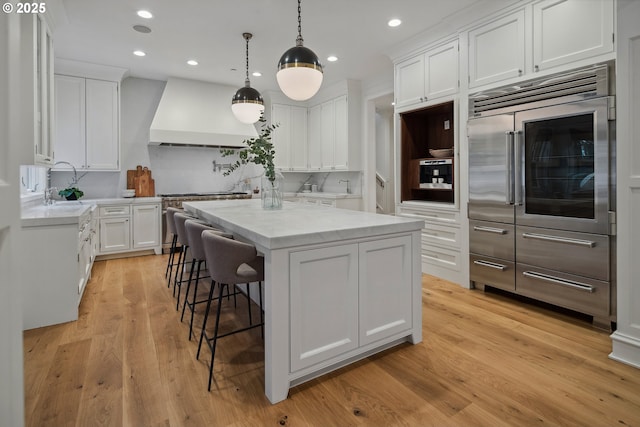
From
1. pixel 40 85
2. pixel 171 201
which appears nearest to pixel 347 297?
pixel 40 85

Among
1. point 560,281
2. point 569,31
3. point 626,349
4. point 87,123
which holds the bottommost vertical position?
point 626,349

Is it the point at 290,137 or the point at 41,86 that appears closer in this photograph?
the point at 41,86

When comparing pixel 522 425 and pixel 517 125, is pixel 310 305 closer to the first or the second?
pixel 522 425

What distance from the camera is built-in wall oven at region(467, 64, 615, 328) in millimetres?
2455

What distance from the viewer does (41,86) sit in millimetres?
2887

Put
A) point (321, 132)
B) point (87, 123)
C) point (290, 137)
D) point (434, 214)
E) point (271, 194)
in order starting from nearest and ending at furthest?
point (271, 194) → point (434, 214) → point (87, 123) → point (321, 132) → point (290, 137)

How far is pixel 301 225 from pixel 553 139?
7.43 ft

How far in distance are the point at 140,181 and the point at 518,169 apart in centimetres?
528

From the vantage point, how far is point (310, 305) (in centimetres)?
183

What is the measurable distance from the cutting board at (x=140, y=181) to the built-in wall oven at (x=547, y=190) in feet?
15.9

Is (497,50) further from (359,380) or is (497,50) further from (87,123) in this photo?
(87,123)

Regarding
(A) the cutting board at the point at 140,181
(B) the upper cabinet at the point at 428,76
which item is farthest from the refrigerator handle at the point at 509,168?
(A) the cutting board at the point at 140,181

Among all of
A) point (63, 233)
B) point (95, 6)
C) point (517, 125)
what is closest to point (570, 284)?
point (517, 125)

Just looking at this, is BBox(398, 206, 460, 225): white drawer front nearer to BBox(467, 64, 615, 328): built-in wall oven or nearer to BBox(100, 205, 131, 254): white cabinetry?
BBox(467, 64, 615, 328): built-in wall oven
